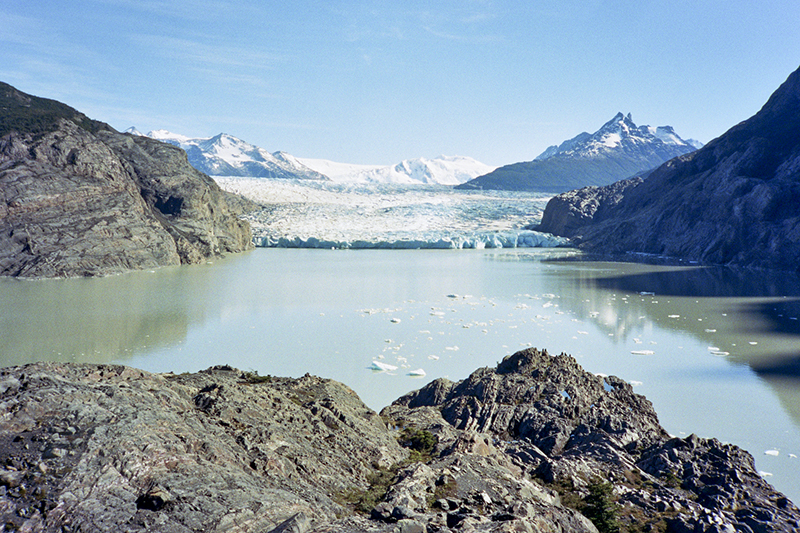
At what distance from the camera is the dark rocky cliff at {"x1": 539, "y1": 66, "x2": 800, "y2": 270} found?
104 feet

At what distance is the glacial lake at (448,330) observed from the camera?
9.97 meters

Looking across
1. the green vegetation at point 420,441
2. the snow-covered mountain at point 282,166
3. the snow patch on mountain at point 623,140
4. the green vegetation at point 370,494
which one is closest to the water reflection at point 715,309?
the green vegetation at point 420,441

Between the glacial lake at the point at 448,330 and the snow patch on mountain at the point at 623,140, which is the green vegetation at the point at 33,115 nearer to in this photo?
the glacial lake at the point at 448,330

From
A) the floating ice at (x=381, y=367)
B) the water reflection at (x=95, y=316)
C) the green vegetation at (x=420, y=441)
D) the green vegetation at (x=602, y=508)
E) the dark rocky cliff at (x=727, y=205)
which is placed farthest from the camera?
the dark rocky cliff at (x=727, y=205)

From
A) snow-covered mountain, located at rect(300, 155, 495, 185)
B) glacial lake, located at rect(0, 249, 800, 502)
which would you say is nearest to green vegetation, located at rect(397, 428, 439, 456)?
glacial lake, located at rect(0, 249, 800, 502)

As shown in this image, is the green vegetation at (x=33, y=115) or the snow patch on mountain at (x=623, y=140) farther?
the snow patch on mountain at (x=623, y=140)

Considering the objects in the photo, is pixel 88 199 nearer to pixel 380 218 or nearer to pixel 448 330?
pixel 448 330

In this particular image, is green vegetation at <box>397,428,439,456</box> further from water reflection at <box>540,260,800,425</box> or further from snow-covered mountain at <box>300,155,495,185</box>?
snow-covered mountain at <box>300,155,495,185</box>

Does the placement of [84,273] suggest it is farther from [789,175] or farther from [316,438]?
[789,175]

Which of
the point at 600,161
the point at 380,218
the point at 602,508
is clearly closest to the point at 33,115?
the point at 380,218

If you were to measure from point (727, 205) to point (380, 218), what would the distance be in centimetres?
2568

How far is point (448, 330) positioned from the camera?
14859 millimetres

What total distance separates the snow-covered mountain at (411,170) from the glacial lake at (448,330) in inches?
3813

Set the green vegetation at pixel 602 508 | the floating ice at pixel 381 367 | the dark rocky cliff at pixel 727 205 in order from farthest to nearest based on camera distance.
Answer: the dark rocky cliff at pixel 727 205 → the floating ice at pixel 381 367 → the green vegetation at pixel 602 508
